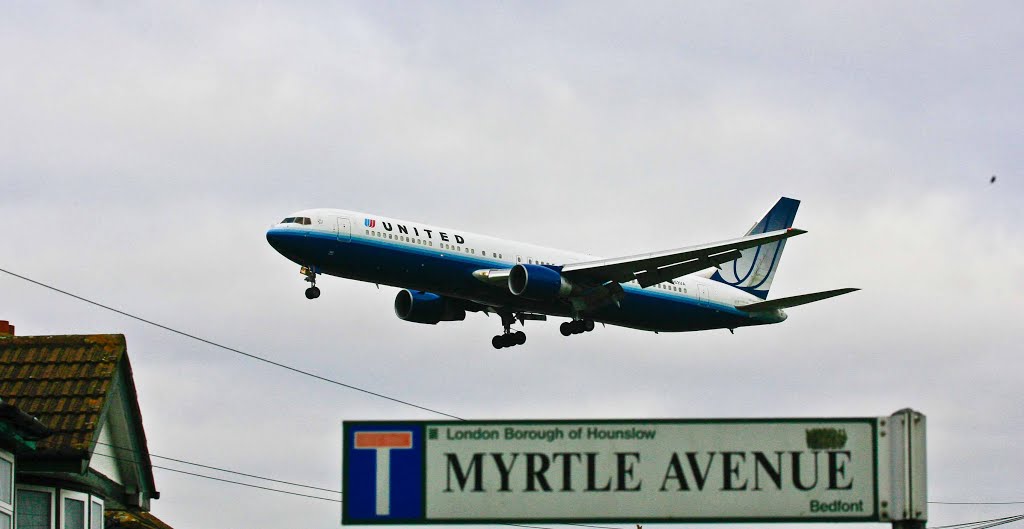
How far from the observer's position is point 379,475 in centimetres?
1252

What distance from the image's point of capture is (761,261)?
79.6m

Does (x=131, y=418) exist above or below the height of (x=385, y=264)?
below

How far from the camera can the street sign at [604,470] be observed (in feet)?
40.8

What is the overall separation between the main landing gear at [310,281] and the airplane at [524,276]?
0.05 meters

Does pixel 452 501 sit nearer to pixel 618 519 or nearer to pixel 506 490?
pixel 506 490

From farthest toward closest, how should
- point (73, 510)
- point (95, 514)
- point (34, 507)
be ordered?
point (95, 514)
point (73, 510)
point (34, 507)

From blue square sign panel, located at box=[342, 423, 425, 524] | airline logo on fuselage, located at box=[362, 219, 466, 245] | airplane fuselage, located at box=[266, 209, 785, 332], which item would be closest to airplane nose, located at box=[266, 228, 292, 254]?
airplane fuselage, located at box=[266, 209, 785, 332]

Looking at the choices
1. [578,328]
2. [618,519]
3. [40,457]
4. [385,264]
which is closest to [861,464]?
[618,519]

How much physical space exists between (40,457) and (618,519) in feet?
37.2

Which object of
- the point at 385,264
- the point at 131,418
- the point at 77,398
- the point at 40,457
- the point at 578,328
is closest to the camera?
the point at 40,457

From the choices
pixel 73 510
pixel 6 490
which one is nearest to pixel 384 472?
pixel 6 490

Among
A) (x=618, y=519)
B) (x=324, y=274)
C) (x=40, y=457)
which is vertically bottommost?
(x=618, y=519)

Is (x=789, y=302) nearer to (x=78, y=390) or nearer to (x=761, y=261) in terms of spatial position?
(x=761, y=261)

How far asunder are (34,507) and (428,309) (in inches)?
1853
